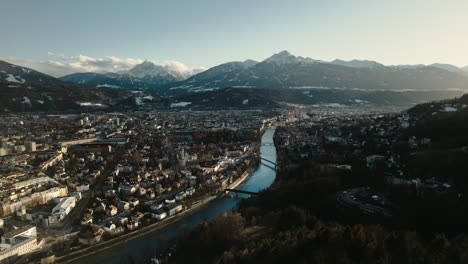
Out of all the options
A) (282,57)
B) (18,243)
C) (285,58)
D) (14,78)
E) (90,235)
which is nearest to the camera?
(18,243)

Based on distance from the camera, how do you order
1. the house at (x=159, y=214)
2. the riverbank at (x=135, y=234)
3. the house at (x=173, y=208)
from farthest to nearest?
1. the house at (x=173, y=208)
2. the house at (x=159, y=214)
3. the riverbank at (x=135, y=234)

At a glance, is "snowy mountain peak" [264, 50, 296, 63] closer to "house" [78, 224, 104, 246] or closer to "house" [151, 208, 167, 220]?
"house" [151, 208, 167, 220]

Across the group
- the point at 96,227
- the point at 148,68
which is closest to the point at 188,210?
the point at 96,227

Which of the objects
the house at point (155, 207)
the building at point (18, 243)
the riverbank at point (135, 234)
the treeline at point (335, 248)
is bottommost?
the riverbank at point (135, 234)

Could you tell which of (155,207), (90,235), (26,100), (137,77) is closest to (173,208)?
(155,207)

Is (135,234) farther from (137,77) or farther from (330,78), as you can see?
(137,77)

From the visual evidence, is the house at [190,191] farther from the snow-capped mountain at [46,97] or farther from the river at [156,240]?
the snow-capped mountain at [46,97]

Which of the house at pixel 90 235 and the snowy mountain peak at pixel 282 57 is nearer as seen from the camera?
the house at pixel 90 235

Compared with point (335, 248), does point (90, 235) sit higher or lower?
lower

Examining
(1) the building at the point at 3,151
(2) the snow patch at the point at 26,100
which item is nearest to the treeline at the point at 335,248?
(1) the building at the point at 3,151
